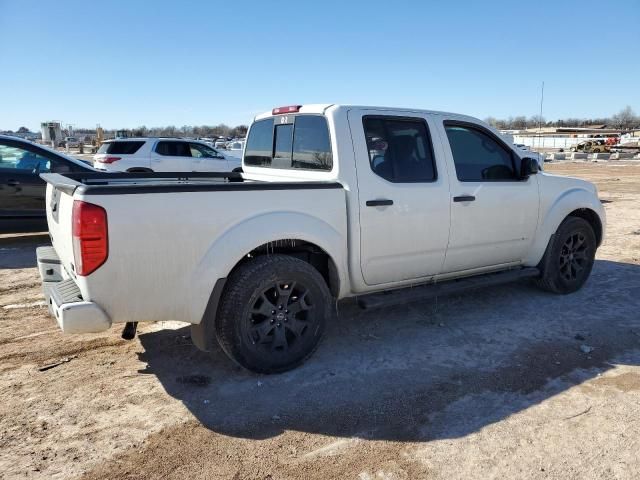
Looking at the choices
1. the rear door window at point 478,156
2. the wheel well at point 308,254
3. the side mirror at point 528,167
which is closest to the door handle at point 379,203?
the wheel well at point 308,254

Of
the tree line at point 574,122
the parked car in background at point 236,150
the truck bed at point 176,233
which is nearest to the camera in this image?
the truck bed at point 176,233

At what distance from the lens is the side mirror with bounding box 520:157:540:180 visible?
15.8 ft

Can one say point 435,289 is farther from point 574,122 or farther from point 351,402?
point 574,122

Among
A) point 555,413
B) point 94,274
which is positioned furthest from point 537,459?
point 94,274

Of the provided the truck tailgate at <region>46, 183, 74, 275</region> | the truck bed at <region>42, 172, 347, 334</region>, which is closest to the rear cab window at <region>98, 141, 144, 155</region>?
the truck tailgate at <region>46, 183, 74, 275</region>

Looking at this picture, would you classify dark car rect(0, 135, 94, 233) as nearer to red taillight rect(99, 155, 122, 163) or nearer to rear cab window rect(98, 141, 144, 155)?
red taillight rect(99, 155, 122, 163)

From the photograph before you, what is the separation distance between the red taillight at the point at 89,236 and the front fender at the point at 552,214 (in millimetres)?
4134

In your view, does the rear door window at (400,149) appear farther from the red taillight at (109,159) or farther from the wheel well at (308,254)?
the red taillight at (109,159)

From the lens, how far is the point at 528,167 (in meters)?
4.83

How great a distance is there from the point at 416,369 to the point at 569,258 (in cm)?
276

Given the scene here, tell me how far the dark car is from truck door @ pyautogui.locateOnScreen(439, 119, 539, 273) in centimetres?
584

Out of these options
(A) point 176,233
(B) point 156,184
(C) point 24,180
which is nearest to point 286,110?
(B) point 156,184

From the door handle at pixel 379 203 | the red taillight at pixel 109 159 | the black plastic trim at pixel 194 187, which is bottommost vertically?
the door handle at pixel 379 203

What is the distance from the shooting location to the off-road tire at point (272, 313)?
3.43m
